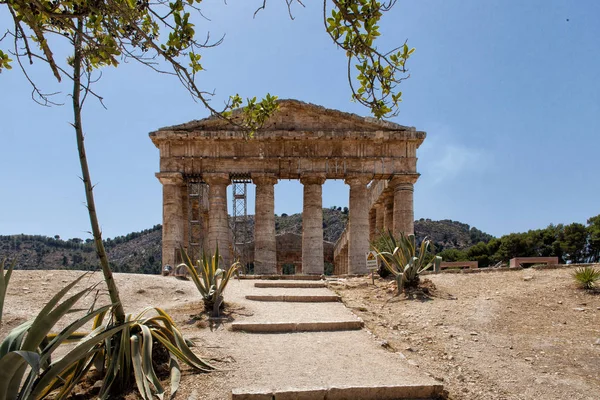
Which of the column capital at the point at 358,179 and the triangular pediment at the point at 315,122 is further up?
the triangular pediment at the point at 315,122

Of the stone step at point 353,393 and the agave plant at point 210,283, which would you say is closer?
the stone step at point 353,393

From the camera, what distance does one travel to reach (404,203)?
2070 centimetres

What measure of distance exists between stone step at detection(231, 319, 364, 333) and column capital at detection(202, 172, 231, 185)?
1395cm

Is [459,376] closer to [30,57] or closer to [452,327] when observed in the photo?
[452,327]

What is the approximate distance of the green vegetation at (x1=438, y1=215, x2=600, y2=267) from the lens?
39.1 meters

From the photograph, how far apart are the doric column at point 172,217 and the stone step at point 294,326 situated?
527 inches

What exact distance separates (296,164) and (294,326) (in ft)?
46.4

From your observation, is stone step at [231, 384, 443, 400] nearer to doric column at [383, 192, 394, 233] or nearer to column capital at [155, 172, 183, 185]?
column capital at [155, 172, 183, 185]

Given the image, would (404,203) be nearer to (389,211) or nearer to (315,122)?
(389,211)

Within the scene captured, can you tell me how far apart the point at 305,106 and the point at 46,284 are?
13.4 m

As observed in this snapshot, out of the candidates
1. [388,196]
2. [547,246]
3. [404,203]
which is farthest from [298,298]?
[547,246]

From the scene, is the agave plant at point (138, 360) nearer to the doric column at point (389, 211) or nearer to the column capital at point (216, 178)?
the column capital at point (216, 178)

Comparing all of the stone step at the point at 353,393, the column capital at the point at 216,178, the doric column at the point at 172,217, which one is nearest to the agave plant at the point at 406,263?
the stone step at the point at 353,393

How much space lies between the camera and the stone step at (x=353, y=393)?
14.1 feet
